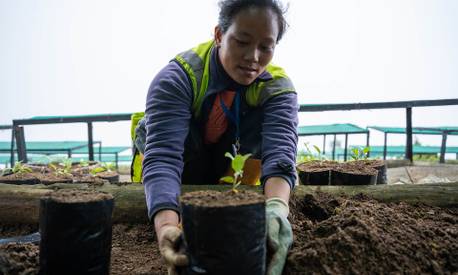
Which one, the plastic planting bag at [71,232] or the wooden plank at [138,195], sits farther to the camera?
the wooden plank at [138,195]

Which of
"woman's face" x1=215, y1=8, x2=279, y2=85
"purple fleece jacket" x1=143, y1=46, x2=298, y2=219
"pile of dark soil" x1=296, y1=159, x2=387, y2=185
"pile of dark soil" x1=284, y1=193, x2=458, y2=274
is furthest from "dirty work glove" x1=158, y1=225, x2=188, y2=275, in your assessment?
"pile of dark soil" x1=296, y1=159, x2=387, y2=185

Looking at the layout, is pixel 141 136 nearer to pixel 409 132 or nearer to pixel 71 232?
pixel 71 232

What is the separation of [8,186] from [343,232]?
1.96m

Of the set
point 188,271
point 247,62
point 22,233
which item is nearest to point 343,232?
point 188,271

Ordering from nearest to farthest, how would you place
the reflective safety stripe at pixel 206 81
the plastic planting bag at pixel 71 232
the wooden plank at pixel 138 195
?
1. the plastic planting bag at pixel 71 232
2. the reflective safety stripe at pixel 206 81
3. the wooden plank at pixel 138 195

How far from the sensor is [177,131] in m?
1.67

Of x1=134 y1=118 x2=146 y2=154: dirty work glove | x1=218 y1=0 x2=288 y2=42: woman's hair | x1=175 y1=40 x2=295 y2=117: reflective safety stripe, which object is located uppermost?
x1=218 y1=0 x2=288 y2=42: woman's hair

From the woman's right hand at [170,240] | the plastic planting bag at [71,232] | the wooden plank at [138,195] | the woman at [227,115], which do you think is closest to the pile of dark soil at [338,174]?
the wooden plank at [138,195]

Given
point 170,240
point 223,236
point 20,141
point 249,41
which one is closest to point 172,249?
point 170,240

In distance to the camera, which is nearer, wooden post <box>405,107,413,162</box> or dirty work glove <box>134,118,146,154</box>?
dirty work glove <box>134,118,146,154</box>

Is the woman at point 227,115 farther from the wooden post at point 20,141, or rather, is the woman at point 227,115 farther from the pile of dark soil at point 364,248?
the wooden post at point 20,141

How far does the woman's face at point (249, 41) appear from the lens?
1.54 meters

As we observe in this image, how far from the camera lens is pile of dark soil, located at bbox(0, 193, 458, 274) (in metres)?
1.26

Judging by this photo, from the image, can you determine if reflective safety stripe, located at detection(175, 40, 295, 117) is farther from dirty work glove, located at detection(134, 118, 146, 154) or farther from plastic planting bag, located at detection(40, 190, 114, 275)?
plastic planting bag, located at detection(40, 190, 114, 275)
